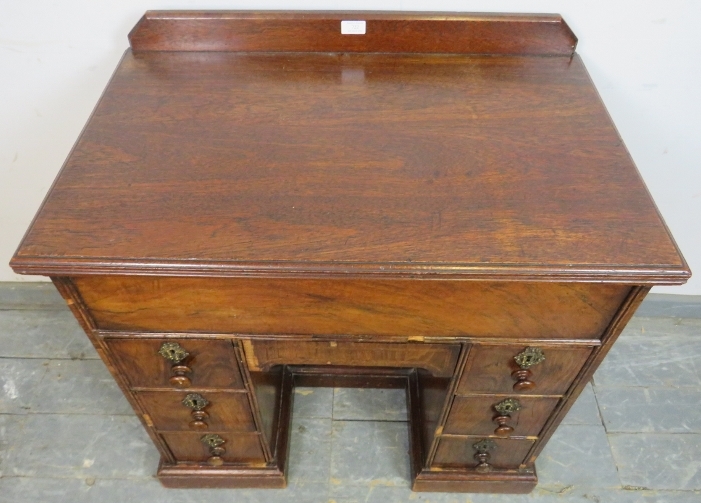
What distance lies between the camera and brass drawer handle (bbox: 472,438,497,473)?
118 centimetres

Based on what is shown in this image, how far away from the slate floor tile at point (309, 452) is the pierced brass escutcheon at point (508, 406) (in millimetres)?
533

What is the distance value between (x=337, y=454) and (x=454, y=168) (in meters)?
0.90

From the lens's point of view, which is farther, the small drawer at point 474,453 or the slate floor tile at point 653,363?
the slate floor tile at point 653,363

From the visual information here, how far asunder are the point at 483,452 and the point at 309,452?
46cm

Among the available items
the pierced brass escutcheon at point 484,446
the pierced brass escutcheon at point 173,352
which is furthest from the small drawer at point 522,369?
the pierced brass escutcheon at point 173,352

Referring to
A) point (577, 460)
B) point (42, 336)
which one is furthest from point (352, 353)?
point (42, 336)

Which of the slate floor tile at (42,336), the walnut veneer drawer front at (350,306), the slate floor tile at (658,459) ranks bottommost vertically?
the slate floor tile at (42,336)

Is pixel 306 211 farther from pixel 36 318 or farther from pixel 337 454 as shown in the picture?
pixel 36 318

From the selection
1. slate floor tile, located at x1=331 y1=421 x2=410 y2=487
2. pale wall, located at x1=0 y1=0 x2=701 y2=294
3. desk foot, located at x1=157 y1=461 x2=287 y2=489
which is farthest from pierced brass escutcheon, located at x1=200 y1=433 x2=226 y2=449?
pale wall, located at x1=0 y1=0 x2=701 y2=294

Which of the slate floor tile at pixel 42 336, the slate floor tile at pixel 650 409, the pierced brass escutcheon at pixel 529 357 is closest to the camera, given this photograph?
the pierced brass escutcheon at pixel 529 357

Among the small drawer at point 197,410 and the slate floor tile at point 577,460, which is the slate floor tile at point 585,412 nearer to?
the slate floor tile at point 577,460

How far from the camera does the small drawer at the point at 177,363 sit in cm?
92

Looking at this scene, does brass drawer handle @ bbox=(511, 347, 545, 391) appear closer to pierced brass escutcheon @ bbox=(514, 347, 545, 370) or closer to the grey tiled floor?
pierced brass escutcheon @ bbox=(514, 347, 545, 370)

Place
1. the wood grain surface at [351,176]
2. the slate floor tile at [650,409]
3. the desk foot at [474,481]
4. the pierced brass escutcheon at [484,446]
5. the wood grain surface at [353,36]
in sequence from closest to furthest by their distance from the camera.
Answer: the wood grain surface at [351,176] → the wood grain surface at [353,36] → the pierced brass escutcheon at [484,446] → the desk foot at [474,481] → the slate floor tile at [650,409]
